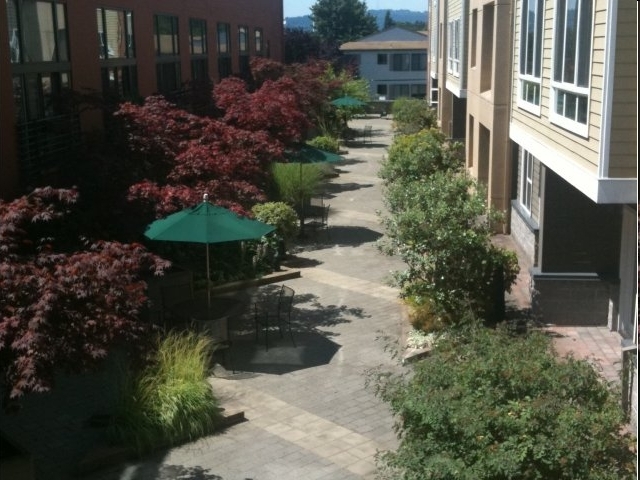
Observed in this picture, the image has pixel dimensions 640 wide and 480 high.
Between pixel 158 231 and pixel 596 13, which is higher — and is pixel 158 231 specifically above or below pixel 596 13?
below

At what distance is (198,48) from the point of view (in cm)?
2981

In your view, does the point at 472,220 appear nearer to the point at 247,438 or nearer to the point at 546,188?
the point at 546,188

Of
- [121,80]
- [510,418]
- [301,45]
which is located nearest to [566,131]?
[510,418]

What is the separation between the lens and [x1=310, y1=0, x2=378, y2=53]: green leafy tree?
123125 mm

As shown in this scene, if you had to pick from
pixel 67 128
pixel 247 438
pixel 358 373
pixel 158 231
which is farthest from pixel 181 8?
pixel 247 438

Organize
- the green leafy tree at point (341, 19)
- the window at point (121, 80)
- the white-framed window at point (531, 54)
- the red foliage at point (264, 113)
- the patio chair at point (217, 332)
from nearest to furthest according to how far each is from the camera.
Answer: the patio chair at point (217, 332) < the white-framed window at point (531, 54) < the window at point (121, 80) < the red foliage at point (264, 113) < the green leafy tree at point (341, 19)

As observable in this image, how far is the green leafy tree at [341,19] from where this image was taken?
404ft

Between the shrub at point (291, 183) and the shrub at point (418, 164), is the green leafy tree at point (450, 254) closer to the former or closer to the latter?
the shrub at point (418, 164)

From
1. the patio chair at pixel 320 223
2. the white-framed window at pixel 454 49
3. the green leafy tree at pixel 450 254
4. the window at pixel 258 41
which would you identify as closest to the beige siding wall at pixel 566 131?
the green leafy tree at pixel 450 254

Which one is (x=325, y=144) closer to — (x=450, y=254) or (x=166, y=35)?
(x=166, y=35)

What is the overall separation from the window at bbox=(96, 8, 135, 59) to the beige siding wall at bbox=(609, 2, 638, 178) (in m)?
12.9

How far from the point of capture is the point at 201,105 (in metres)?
23.5

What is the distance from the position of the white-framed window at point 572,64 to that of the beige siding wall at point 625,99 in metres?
0.87

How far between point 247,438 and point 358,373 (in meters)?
2.70
